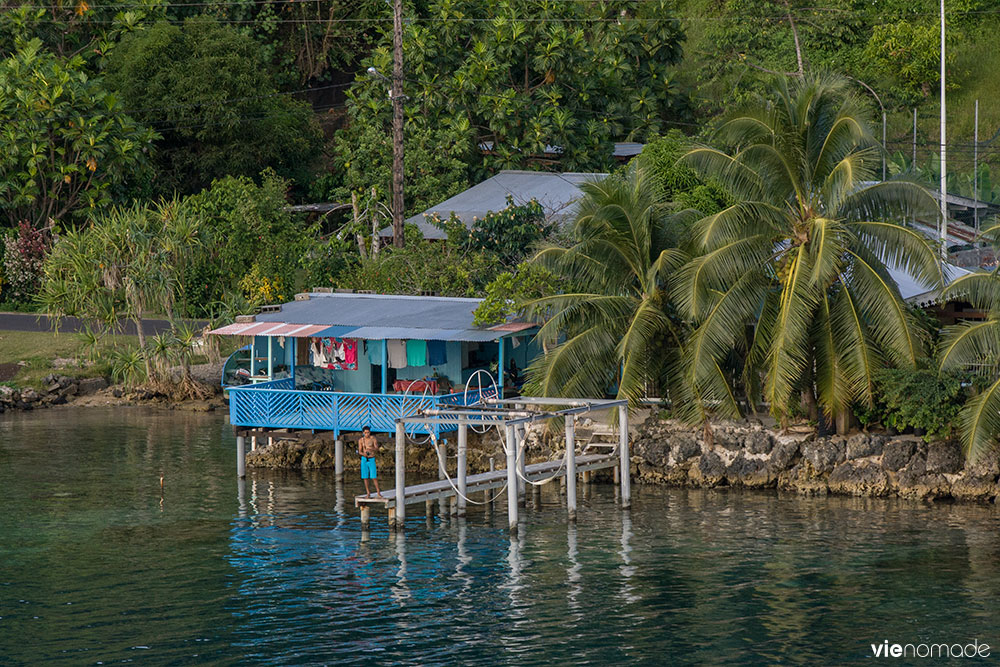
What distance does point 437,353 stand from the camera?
37281mm

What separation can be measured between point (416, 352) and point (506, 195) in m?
16.1

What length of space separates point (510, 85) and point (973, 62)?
25.5m

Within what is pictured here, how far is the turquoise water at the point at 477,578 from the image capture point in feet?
72.0

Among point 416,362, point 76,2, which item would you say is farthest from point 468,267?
point 76,2

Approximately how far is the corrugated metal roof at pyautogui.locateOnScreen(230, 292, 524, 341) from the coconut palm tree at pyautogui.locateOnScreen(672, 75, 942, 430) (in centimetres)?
572

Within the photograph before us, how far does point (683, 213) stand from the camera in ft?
114

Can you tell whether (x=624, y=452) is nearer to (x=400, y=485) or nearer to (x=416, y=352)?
(x=400, y=485)

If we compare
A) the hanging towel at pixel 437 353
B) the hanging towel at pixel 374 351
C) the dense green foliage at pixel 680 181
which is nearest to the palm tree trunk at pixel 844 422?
the dense green foliage at pixel 680 181

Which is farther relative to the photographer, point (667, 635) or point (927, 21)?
point (927, 21)

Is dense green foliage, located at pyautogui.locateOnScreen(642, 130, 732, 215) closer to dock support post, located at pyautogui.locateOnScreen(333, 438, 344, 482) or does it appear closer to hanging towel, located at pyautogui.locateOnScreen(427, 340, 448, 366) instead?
hanging towel, located at pyautogui.locateOnScreen(427, 340, 448, 366)

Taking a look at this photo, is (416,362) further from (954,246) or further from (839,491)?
(954,246)

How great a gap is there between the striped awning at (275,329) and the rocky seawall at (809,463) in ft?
29.3

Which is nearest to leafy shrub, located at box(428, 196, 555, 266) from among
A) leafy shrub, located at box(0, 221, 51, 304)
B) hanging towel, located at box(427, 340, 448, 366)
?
hanging towel, located at box(427, 340, 448, 366)

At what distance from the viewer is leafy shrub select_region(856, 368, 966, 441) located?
31141mm
